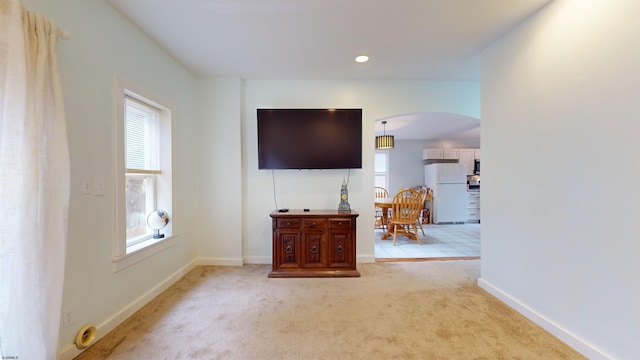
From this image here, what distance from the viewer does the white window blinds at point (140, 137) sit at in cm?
236

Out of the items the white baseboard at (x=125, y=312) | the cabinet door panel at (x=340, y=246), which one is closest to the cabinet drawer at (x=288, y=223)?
the cabinet door panel at (x=340, y=246)

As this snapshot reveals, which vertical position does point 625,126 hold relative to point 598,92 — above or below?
below

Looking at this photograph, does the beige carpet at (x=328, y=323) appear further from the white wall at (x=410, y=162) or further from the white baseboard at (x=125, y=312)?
the white wall at (x=410, y=162)

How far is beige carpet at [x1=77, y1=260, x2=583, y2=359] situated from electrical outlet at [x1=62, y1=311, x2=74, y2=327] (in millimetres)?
241

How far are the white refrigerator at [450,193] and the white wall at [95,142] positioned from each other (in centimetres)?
645

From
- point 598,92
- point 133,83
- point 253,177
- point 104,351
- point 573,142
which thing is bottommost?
point 104,351

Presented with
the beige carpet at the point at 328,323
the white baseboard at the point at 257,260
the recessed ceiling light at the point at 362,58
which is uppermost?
the recessed ceiling light at the point at 362,58

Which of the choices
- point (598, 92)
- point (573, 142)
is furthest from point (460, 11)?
point (573, 142)

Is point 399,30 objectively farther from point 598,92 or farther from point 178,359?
point 178,359

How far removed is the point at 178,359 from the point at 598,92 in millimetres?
3240

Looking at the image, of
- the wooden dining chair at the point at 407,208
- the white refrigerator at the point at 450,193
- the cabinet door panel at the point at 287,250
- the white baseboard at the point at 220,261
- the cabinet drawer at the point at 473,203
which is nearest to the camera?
the cabinet door panel at the point at 287,250

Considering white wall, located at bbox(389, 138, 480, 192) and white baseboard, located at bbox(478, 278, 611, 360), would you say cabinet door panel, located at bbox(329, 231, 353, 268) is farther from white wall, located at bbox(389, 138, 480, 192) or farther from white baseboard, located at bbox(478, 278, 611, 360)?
white wall, located at bbox(389, 138, 480, 192)

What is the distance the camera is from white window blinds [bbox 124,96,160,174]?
236 centimetres

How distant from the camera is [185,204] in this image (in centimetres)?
307
